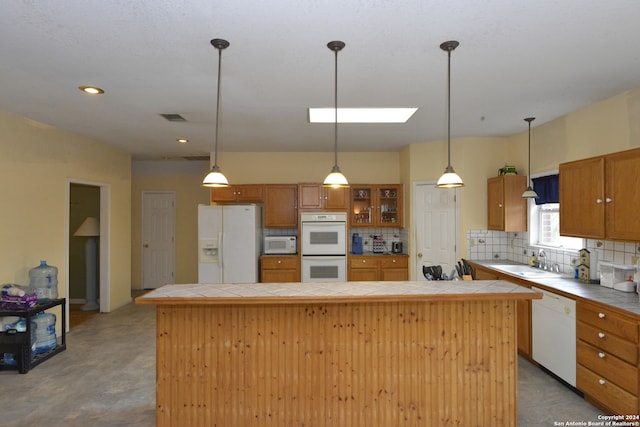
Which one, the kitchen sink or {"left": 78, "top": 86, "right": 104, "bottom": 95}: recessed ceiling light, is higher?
{"left": 78, "top": 86, "right": 104, "bottom": 95}: recessed ceiling light

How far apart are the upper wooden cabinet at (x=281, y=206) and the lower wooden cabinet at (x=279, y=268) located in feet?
1.81

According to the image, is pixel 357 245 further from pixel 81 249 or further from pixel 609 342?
pixel 81 249

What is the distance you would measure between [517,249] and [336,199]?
2.61 m

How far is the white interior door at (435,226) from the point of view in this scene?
484 cm

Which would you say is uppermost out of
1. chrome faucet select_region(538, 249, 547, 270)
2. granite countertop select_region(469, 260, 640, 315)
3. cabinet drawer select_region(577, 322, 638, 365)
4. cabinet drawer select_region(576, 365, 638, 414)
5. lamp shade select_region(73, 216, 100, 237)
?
lamp shade select_region(73, 216, 100, 237)

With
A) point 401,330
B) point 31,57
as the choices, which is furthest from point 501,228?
point 31,57

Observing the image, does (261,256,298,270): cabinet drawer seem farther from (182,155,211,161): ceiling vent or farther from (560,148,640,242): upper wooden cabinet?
(560,148,640,242): upper wooden cabinet

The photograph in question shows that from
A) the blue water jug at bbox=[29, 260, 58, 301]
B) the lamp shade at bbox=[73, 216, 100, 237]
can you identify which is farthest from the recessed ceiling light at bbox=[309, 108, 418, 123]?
the lamp shade at bbox=[73, 216, 100, 237]

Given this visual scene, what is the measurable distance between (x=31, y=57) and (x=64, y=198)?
2.57 metres

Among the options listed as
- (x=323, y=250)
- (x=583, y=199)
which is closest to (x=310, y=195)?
(x=323, y=250)

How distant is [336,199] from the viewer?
5.45 metres

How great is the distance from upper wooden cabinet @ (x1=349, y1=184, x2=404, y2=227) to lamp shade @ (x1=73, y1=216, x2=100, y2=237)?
4.11 m

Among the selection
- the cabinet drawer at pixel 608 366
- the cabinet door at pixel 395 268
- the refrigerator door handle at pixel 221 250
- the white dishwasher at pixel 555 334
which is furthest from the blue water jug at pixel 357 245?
the cabinet drawer at pixel 608 366

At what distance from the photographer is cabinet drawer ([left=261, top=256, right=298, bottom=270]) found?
5258 millimetres
